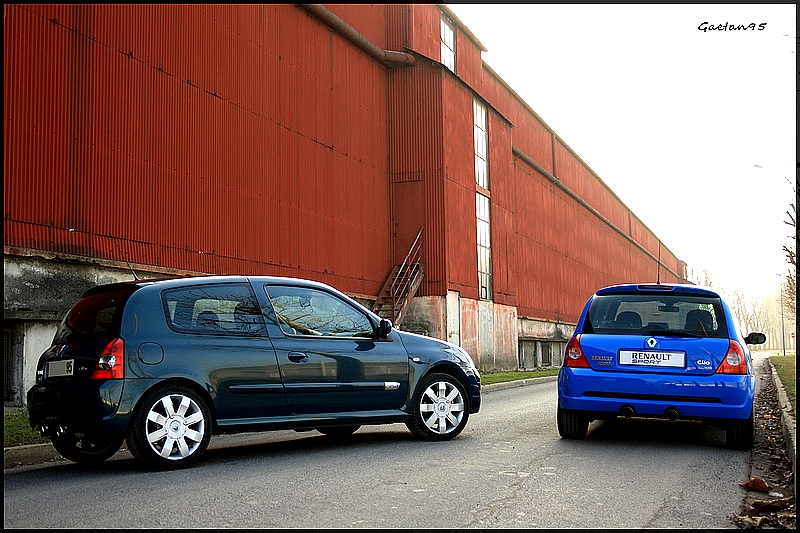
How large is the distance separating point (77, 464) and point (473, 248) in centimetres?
2073

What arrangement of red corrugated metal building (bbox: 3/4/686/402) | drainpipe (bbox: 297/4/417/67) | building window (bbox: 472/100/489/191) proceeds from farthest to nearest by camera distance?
building window (bbox: 472/100/489/191) → drainpipe (bbox: 297/4/417/67) → red corrugated metal building (bbox: 3/4/686/402)

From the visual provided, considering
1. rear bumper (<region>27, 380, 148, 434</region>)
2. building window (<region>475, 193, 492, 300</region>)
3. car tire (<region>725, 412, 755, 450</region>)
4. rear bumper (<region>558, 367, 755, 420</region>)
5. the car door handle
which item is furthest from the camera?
building window (<region>475, 193, 492, 300</region>)

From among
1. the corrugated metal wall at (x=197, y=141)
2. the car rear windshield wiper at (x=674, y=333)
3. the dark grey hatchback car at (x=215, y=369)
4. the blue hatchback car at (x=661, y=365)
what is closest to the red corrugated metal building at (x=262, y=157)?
the corrugated metal wall at (x=197, y=141)

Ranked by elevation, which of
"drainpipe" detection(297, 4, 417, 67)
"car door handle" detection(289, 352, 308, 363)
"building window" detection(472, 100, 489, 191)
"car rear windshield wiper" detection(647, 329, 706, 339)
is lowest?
"car door handle" detection(289, 352, 308, 363)

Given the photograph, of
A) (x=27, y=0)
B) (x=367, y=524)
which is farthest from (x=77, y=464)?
(x=27, y=0)

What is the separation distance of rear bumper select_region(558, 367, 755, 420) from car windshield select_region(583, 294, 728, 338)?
479mm

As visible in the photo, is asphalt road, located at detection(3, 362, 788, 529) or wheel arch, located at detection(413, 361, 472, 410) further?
wheel arch, located at detection(413, 361, 472, 410)

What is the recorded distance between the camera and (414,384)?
819 cm

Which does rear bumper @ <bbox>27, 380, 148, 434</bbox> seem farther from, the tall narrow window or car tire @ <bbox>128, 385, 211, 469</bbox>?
the tall narrow window

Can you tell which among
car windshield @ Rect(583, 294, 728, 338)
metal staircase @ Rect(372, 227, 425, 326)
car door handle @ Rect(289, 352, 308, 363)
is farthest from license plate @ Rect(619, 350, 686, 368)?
metal staircase @ Rect(372, 227, 425, 326)

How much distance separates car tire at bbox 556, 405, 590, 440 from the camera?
8258 mm

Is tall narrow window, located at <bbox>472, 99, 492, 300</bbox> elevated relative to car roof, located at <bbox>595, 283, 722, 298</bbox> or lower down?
elevated

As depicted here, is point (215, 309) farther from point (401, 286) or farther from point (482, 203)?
point (482, 203)

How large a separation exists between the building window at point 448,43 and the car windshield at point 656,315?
20.4 metres
